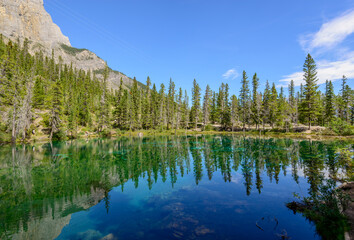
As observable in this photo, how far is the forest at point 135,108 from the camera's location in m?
47.2

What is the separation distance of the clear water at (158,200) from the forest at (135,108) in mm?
36735

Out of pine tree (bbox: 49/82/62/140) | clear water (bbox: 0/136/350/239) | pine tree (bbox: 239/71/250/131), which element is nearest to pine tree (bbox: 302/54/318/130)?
pine tree (bbox: 239/71/250/131)

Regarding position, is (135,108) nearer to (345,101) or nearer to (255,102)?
(255,102)

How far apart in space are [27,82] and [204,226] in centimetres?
6394

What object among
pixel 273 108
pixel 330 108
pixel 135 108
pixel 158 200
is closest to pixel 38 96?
pixel 135 108

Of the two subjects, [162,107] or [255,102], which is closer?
[255,102]

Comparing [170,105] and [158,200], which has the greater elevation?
[170,105]

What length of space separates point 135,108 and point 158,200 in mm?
70143

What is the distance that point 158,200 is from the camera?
11.8m

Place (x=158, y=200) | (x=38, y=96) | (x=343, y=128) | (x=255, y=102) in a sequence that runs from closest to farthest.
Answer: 1. (x=158, y=200)
2. (x=343, y=128)
3. (x=38, y=96)
4. (x=255, y=102)

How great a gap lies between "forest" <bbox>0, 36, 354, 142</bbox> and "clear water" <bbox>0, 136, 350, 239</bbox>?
36735 mm

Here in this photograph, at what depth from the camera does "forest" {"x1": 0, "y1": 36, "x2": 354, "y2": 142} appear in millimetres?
47188

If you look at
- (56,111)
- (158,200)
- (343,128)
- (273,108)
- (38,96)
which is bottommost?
(158,200)

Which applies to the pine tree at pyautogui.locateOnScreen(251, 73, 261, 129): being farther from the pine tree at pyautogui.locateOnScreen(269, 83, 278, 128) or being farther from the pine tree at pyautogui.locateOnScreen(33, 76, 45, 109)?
the pine tree at pyautogui.locateOnScreen(33, 76, 45, 109)
